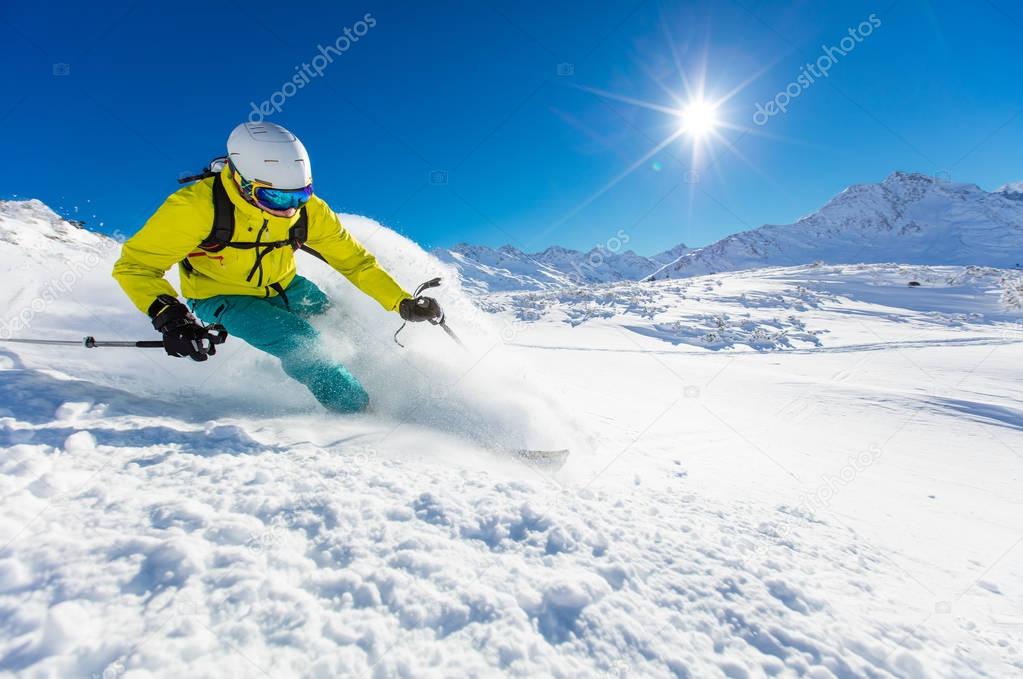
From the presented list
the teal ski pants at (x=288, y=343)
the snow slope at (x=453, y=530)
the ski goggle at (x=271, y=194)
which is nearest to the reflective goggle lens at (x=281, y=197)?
the ski goggle at (x=271, y=194)

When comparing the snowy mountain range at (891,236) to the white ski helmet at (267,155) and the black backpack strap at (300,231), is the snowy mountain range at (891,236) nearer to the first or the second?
the black backpack strap at (300,231)

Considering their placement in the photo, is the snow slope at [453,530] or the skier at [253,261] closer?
the snow slope at [453,530]

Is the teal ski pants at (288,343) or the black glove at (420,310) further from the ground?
the black glove at (420,310)

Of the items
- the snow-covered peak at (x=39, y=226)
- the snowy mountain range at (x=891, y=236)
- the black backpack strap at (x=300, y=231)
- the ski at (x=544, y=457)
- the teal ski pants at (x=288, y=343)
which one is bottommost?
the snow-covered peak at (x=39, y=226)

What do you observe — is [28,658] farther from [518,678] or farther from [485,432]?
[485,432]

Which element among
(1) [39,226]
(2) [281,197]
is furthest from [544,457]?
(1) [39,226]

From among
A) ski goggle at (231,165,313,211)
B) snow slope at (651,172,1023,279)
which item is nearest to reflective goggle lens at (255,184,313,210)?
ski goggle at (231,165,313,211)

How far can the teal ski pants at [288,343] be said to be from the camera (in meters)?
3.98

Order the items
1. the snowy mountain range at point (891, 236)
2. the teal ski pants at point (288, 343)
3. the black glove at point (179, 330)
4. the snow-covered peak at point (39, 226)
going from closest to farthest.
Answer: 1. the black glove at point (179, 330)
2. the teal ski pants at point (288, 343)
3. the snow-covered peak at point (39, 226)
4. the snowy mountain range at point (891, 236)

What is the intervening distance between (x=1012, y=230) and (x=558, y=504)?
7351 inches

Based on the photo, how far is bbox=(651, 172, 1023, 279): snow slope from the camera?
115 metres

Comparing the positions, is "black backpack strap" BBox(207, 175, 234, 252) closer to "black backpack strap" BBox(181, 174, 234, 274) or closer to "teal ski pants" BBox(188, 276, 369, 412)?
"black backpack strap" BBox(181, 174, 234, 274)

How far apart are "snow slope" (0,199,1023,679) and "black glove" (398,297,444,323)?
612 mm

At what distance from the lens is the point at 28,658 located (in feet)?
4.01
